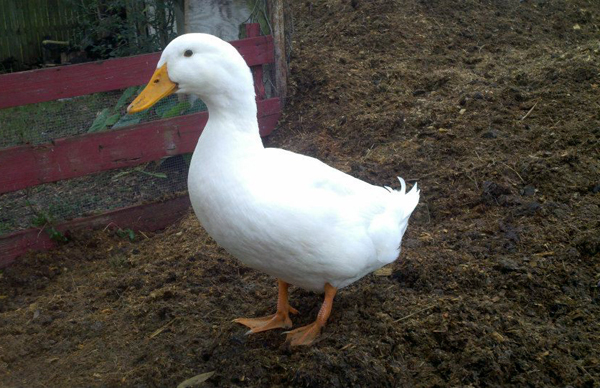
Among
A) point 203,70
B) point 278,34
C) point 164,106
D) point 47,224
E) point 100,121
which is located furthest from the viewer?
point 278,34

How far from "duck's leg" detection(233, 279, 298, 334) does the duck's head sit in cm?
115

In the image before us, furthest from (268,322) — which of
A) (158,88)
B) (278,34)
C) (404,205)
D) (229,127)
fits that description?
(278,34)

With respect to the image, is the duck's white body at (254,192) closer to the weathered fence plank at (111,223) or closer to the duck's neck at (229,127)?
the duck's neck at (229,127)

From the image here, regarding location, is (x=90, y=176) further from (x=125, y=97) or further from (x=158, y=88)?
(x=158, y=88)

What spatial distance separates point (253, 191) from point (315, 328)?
2.94 feet

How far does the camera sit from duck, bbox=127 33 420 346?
3.07m

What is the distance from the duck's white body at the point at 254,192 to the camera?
307cm

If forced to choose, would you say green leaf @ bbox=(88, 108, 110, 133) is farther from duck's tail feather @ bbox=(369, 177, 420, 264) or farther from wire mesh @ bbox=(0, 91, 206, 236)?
duck's tail feather @ bbox=(369, 177, 420, 264)

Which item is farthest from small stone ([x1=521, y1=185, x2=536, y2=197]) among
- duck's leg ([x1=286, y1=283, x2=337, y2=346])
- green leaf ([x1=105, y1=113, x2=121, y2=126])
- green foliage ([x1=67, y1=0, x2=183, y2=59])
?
green foliage ([x1=67, y1=0, x2=183, y2=59])

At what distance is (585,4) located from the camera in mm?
8906

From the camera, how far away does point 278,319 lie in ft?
12.1

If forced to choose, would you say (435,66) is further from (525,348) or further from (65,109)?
(525,348)

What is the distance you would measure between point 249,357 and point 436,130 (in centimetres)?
301

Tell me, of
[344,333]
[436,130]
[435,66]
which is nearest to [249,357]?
[344,333]
